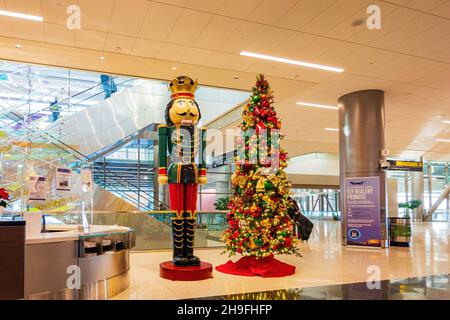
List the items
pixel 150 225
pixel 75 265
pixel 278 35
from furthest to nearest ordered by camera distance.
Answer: pixel 150 225 → pixel 278 35 → pixel 75 265

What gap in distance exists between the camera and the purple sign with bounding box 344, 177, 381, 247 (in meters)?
9.67

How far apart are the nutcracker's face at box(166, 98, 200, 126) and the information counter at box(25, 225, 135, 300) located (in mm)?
1899

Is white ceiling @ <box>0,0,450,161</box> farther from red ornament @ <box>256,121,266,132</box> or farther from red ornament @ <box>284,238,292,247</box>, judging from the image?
red ornament @ <box>284,238,292,247</box>

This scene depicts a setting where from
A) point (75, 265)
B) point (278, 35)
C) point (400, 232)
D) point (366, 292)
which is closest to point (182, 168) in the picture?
point (75, 265)

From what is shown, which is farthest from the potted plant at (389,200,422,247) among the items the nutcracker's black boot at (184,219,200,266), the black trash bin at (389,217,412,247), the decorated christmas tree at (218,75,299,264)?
the nutcracker's black boot at (184,219,200,266)

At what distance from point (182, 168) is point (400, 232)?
7.09 meters

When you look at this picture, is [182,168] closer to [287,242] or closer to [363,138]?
[287,242]

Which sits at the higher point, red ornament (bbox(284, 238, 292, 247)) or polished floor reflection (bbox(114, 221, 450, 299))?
red ornament (bbox(284, 238, 292, 247))

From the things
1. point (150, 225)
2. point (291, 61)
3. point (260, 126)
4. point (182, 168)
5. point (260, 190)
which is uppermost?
point (291, 61)

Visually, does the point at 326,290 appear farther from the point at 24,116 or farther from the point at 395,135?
the point at 395,135

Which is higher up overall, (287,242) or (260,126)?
(260,126)

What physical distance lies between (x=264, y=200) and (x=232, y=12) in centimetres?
311

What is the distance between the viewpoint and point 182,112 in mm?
5828

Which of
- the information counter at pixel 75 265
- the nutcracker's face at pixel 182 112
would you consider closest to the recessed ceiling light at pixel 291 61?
the nutcracker's face at pixel 182 112
